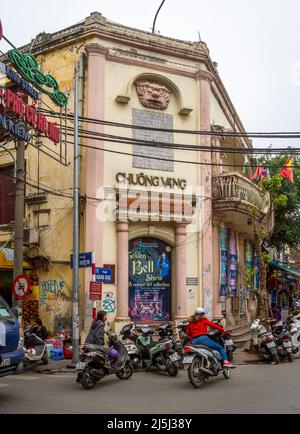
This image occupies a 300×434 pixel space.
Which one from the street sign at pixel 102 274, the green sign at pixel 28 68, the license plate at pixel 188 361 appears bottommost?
the license plate at pixel 188 361

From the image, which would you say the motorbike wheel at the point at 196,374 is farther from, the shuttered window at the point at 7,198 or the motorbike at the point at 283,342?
the shuttered window at the point at 7,198

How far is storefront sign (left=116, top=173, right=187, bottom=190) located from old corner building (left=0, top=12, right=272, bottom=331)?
3 cm

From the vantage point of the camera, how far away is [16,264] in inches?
516

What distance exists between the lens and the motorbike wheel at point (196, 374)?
9.52 metres

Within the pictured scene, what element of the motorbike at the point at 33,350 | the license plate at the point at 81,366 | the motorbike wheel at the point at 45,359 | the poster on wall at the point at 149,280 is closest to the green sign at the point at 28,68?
the poster on wall at the point at 149,280

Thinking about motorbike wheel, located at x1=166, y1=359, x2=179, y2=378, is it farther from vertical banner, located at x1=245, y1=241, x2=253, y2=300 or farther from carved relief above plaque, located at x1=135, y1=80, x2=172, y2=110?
vertical banner, located at x1=245, y1=241, x2=253, y2=300

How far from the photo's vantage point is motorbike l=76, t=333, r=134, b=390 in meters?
9.63

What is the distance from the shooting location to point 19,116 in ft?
41.3

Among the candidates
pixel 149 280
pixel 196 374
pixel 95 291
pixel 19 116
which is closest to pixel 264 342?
pixel 196 374

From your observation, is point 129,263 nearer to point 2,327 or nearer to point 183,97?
point 183,97

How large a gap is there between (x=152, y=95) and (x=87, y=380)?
33.7 feet

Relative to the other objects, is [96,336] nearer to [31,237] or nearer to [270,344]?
[270,344]
